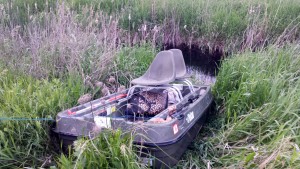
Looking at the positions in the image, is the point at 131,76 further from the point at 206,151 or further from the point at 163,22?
the point at 163,22

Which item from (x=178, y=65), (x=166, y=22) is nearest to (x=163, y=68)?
(x=178, y=65)

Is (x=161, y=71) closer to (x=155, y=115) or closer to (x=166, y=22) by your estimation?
(x=155, y=115)

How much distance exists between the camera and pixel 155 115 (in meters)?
2.97

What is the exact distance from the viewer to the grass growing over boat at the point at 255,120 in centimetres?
233

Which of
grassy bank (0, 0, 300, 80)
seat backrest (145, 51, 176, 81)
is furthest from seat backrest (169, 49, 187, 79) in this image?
grassy bank (0, 0, 300, 80)

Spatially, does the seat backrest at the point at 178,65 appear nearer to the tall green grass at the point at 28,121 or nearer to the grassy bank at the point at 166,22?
the grassy bank at the point at 166,22

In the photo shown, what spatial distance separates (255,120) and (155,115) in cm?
88

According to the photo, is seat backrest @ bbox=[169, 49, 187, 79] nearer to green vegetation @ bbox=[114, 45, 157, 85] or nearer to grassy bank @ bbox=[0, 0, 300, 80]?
green vegetation @ bbox=[114, 45, 157, 85]

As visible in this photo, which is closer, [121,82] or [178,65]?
[178,65]

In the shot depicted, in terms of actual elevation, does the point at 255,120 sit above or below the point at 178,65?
below

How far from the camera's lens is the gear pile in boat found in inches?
90.4

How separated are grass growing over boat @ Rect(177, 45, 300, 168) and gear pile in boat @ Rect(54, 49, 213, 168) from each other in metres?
0.20

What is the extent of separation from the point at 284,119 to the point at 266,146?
43 centimetres

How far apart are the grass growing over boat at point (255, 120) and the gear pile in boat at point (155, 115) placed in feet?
0.67
